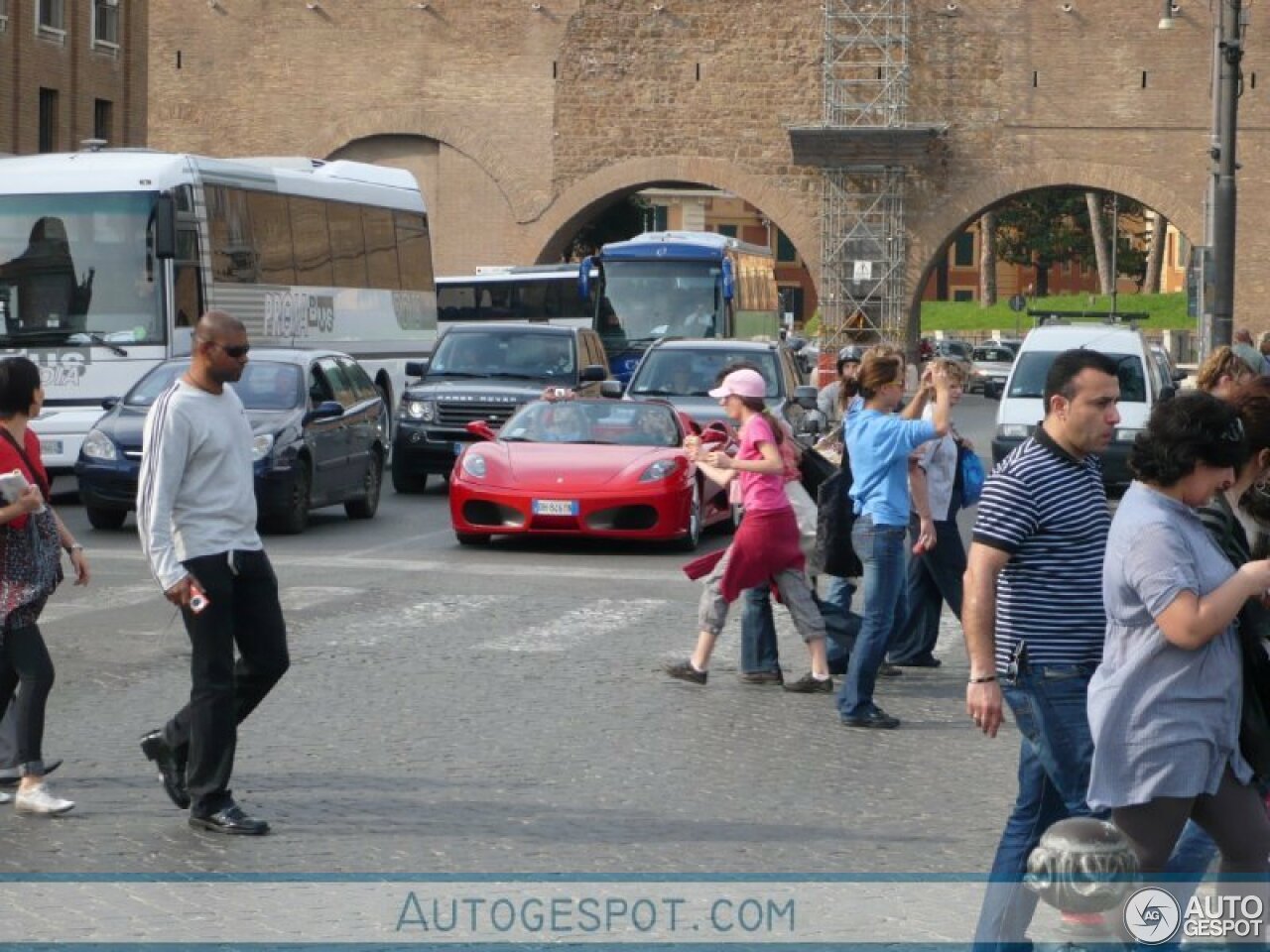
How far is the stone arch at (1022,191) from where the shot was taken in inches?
1994

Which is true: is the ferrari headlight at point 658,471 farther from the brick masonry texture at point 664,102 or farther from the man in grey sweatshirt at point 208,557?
the brick masonry texture at point 664,102

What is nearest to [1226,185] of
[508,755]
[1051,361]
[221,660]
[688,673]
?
[1051,361]

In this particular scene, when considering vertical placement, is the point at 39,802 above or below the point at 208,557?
below

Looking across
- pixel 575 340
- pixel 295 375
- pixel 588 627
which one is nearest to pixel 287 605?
pixel 588 627

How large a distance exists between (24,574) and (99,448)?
10.9 metres

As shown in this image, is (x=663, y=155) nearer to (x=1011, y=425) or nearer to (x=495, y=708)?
(x=1011, y=425)

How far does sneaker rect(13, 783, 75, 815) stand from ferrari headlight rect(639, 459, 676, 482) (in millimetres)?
10313

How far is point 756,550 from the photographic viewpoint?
11227mm

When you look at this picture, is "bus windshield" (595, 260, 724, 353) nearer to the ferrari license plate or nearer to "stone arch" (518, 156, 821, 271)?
"stone arch" (518, 156, 821, 271)

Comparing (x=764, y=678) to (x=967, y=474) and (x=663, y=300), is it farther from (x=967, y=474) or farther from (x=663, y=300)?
(x=663, y=300)

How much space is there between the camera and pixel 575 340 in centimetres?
2633

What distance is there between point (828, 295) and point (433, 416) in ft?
91.9

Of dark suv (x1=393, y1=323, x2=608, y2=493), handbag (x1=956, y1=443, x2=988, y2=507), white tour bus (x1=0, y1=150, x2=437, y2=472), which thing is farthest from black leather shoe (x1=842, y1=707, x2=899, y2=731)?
white tour bus (x1=0, y1=150, x2=437, y2=472)

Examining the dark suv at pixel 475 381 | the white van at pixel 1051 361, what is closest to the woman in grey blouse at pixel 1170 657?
the dark suv at pixel 475 381
